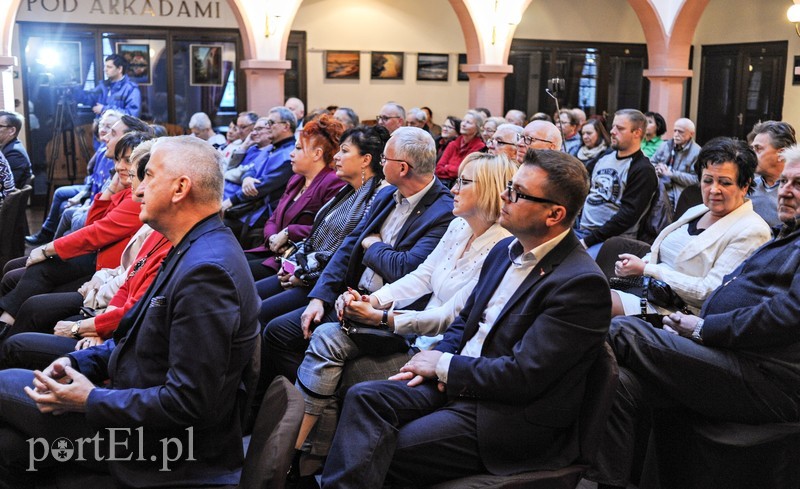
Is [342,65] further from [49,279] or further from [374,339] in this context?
[374,339]

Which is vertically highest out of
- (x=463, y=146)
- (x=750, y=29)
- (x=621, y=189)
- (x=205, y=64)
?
(x=750, y=29)

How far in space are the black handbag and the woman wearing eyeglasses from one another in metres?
5.15

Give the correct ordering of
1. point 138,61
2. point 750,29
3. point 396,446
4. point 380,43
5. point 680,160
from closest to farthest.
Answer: point 396,446
point 680,160
point 138,61
point 380,43
point 750,29

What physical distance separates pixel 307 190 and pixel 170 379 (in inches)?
115

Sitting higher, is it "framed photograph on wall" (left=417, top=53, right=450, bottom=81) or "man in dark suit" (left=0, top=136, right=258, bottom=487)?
"framed photograph on wall" (left=417, top=53, right=450, bottom=81)

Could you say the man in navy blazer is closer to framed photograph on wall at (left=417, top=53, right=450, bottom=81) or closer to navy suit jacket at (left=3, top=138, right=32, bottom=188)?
navy suit jacket at (left=3, top=138, right=32, bottom=188)

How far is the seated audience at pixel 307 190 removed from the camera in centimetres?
489

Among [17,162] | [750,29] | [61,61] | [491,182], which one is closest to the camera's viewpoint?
[491,182]

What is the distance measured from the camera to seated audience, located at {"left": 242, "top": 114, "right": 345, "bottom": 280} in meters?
4.89

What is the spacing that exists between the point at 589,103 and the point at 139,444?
14286 mm

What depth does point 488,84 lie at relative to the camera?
1225 cm

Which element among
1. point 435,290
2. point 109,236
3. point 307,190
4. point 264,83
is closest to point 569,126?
point 264,83

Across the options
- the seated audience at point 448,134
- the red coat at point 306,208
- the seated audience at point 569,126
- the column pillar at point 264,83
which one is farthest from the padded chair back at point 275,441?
the column pillar at point 264,83

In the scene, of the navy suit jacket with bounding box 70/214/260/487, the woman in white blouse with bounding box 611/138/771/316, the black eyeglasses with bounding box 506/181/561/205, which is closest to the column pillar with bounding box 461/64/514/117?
the woman in white blouse with bounding box 611/138/771/316
